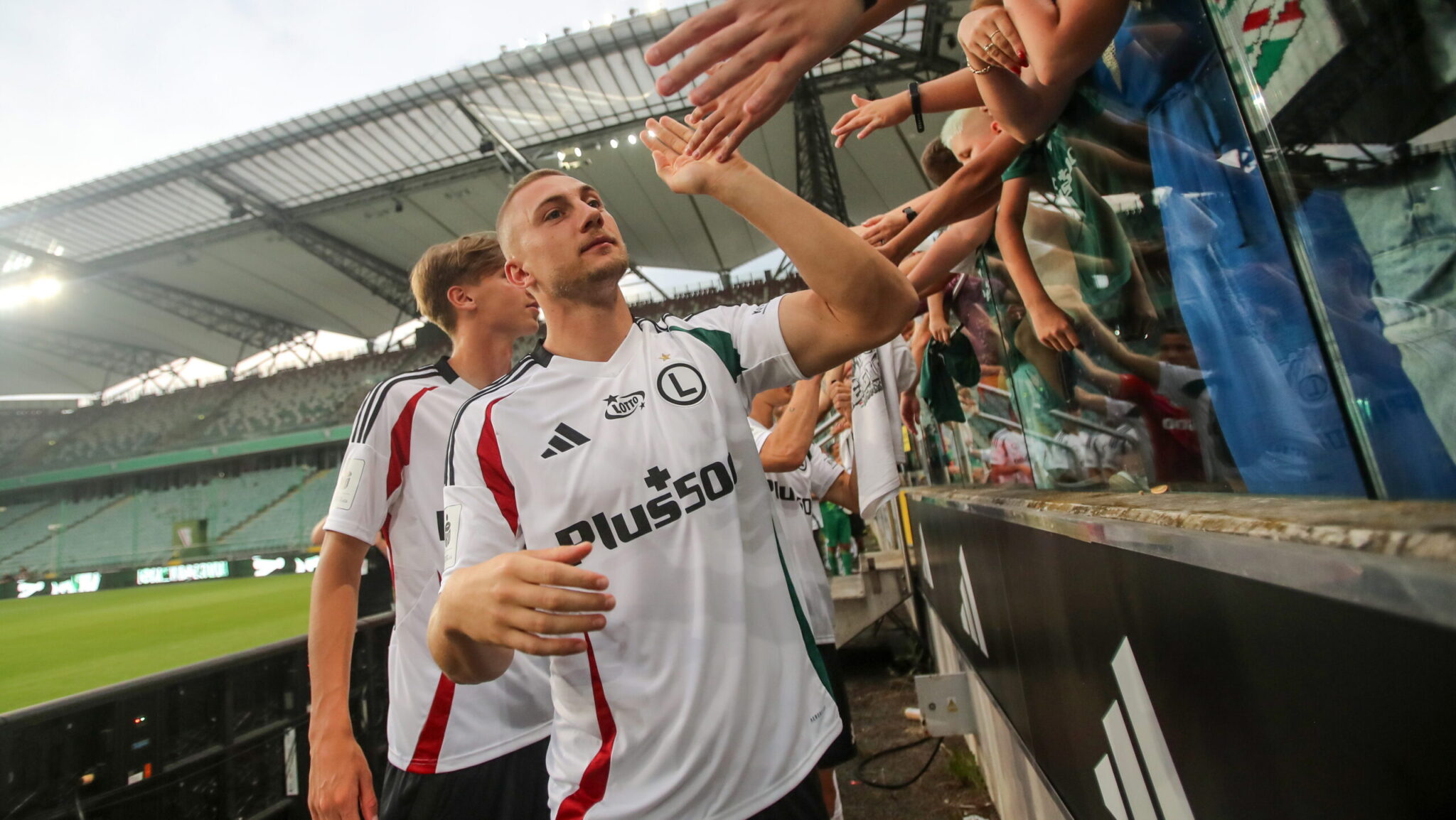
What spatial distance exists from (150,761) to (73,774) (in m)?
0.34

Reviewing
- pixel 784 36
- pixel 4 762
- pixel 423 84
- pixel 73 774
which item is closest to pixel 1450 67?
pixel 784 36

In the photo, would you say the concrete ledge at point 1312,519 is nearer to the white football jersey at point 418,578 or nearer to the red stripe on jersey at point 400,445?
the white football jersey at point 418,578

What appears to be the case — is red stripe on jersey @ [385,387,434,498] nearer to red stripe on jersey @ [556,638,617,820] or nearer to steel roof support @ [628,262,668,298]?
red stripe on jersey @ [556,638,617,820]

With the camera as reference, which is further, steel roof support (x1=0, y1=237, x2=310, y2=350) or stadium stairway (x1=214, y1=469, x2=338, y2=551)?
stadium stairway (x1=214, y1=469, x2=338, y2=551)

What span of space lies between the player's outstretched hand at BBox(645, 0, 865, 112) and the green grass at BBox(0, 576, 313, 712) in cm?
714

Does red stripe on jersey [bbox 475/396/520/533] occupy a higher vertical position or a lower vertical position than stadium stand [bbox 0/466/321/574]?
lower

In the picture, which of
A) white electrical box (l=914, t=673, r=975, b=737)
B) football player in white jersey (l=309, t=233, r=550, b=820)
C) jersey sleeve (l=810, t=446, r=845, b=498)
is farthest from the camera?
jersey sleeve (l=810, t=446, r=845, b=498)

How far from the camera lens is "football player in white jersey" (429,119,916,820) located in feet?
3.81

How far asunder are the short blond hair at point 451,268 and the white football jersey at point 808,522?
1227mm

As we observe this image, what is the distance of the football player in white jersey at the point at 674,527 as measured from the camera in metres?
1.16

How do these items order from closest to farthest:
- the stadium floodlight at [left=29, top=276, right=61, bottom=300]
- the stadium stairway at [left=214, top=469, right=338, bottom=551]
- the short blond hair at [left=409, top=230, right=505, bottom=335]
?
the short blond hair at [left=409, top=230, right=505, bottom=335] < the stadium floodlight at [left=29, top=276, right=61, bottom=300] < the stadium stairway at [left=214, top=469, right=338, bottom=551]

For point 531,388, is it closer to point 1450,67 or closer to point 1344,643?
point 1344,643

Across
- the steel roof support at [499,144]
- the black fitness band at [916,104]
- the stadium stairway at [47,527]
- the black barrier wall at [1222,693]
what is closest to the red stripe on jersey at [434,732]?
the black barrier wall at [1222,693]

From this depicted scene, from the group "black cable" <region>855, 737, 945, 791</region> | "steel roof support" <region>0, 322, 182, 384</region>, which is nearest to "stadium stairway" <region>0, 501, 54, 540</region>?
"steel roof support" <region>0, 322, 182, 384</region>
